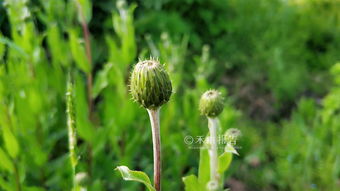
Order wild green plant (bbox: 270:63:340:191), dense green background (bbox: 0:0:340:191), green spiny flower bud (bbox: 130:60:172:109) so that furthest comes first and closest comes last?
wild green plant (bbox: 270:63:340:191), dense green background (bbox: 0:0:340:191), green spiny flower bud (bbox: 130:60:172:109)

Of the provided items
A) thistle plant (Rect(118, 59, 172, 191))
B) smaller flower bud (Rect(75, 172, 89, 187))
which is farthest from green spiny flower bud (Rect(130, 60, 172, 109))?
smaller flower bud (Rect(75, 172, 89, 187))

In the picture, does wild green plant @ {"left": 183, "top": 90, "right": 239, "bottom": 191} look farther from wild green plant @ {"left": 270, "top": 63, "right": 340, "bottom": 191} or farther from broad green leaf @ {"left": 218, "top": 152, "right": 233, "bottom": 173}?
wild green plant @ {"left": 270, "top": 63, "right": 340, "bottom": 191}

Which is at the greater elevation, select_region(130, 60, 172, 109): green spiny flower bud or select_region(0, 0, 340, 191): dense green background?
select_region(0, 0, 340, 191): dense green background

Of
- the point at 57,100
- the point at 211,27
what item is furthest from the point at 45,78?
the point at 211,27

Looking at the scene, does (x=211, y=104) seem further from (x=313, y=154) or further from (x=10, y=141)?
(x=313, y=154)

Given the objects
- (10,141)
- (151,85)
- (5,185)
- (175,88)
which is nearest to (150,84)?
(151,85)

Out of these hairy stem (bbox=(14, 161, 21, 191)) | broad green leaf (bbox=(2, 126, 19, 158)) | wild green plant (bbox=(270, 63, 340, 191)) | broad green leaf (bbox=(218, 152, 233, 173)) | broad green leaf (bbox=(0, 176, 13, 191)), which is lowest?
broad green leaf (bbox=(218, 152, 233, 173))

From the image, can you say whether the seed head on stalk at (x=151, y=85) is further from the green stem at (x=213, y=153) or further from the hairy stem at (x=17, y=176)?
the hairy stem at (x=17, y=176)

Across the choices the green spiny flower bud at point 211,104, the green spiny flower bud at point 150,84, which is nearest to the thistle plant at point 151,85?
the green spiny flower bud at point 150,84
